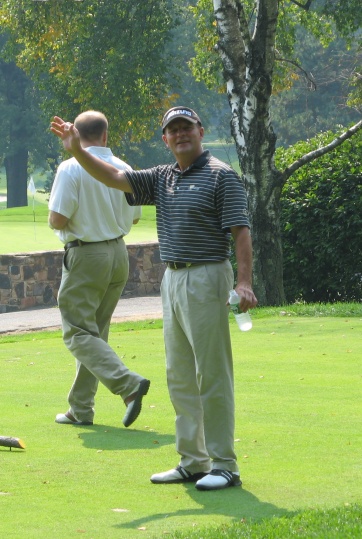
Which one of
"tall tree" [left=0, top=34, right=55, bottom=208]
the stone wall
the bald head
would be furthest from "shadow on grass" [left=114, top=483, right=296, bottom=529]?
"tall tree" [left=0, top=34, right=55, bottom=208]

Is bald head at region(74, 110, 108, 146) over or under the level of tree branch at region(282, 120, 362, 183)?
under

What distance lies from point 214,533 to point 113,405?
13.5 feet

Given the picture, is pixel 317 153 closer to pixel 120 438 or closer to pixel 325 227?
pixel 325 227

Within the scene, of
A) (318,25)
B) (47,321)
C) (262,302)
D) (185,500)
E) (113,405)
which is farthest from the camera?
(318,25)

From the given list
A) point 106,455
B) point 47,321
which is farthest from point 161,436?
point 47,321

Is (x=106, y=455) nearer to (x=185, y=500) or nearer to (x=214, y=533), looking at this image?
(x=185, y=500)

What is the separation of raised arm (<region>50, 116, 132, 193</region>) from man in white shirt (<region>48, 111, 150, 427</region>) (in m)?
1.60

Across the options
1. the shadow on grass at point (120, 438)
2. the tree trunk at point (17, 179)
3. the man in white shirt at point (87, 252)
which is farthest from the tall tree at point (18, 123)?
the shadow on grass at point (120, 438)

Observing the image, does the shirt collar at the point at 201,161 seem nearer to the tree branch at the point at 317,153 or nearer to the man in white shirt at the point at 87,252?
the man in white shirt at the point at 87,252

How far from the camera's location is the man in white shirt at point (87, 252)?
787 centimetres

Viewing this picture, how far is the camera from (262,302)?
17828 mm

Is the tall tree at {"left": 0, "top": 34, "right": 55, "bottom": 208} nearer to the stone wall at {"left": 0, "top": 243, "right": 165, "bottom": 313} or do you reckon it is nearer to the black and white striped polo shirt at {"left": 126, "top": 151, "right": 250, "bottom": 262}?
the stone wall at {"left": 0, "top": 243, "right": 165, "bottom": 313}

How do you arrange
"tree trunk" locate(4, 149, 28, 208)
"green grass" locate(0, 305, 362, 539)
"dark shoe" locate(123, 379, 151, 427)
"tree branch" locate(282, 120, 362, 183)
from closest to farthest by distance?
"green grass" locate(0, 305, 362, 539) < "dark shoe" locate(123, 379, 151, 427) < "tree branch" locate(282, 120, 362, 183) < "tree trunk" locate(4, 149, 28, 208)

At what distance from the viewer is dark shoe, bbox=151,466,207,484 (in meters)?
6.03
